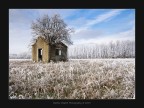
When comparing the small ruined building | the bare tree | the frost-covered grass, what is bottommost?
the frost-covered grass

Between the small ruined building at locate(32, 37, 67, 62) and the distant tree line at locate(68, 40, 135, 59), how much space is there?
16cm

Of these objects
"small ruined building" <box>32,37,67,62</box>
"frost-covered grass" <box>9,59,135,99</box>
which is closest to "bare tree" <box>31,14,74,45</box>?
"small ruined building" <box>32,37,67,62</box>

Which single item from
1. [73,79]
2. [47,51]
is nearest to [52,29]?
[47,51]

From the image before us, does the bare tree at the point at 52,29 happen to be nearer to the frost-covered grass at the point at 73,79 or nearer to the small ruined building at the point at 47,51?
the small ruined building at the point at 47,51

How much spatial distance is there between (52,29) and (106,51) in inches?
36.9

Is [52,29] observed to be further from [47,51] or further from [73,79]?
[73,79]

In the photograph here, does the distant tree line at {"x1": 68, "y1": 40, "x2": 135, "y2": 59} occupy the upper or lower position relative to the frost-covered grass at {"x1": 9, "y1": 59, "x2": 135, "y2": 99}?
upper

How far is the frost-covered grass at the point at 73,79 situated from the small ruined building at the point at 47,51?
4.0 inches

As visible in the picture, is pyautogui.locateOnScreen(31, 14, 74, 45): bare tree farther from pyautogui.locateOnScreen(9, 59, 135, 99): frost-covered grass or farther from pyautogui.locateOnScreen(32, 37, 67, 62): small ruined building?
pyautogui.locateOnScreen(9, 59, 135, 99): frost-covered grass

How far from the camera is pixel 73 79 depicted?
5.41 meters

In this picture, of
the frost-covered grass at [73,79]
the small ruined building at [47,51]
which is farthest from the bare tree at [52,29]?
the frost-covered grass at [73,79]

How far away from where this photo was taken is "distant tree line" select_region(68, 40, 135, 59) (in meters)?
5.29

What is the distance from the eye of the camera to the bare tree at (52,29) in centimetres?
533
